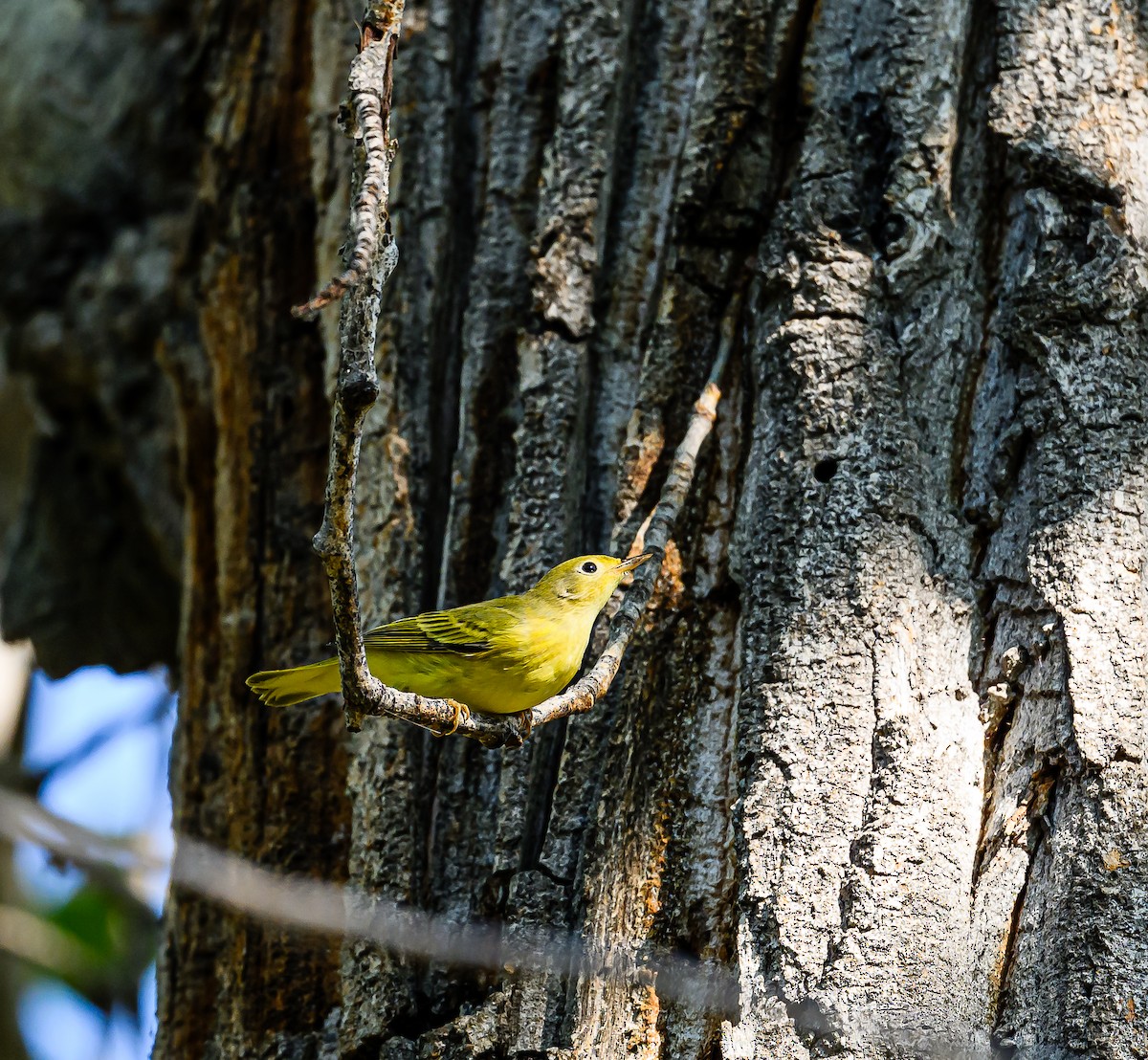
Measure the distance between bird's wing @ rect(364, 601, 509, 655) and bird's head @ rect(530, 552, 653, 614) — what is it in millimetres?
127

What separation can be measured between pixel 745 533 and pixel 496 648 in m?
0.70

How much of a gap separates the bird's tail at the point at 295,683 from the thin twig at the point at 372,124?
144 centimetres

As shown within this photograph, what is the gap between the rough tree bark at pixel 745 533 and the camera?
7.12 feet

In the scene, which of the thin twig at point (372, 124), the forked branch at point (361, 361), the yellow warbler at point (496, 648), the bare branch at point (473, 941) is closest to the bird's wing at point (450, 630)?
the yellow warbler at point (496, 648)

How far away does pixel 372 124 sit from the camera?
1.65m

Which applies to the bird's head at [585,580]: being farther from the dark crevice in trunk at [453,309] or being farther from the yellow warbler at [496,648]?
the dark crevice in trunk at [453,309]

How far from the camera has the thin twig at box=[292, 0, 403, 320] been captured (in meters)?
1.55

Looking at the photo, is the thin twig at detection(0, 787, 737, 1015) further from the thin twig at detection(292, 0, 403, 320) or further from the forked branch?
the thin twig at detection(292, 0, 403, 320)

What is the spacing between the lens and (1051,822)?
7.16 feet

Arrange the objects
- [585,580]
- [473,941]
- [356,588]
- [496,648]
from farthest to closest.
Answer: [496,648]
[585,580]
[473,941]
[356,588]

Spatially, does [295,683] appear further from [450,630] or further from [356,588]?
[356,588]

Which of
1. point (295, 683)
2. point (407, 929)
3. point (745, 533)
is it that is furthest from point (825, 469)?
point (295, 683)

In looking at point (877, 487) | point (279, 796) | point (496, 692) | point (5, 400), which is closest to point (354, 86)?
point (877, 487)

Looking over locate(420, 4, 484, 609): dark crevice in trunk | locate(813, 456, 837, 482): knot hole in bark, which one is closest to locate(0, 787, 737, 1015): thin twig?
locate(420, 4, 484, 609): dark crevice in trunk
